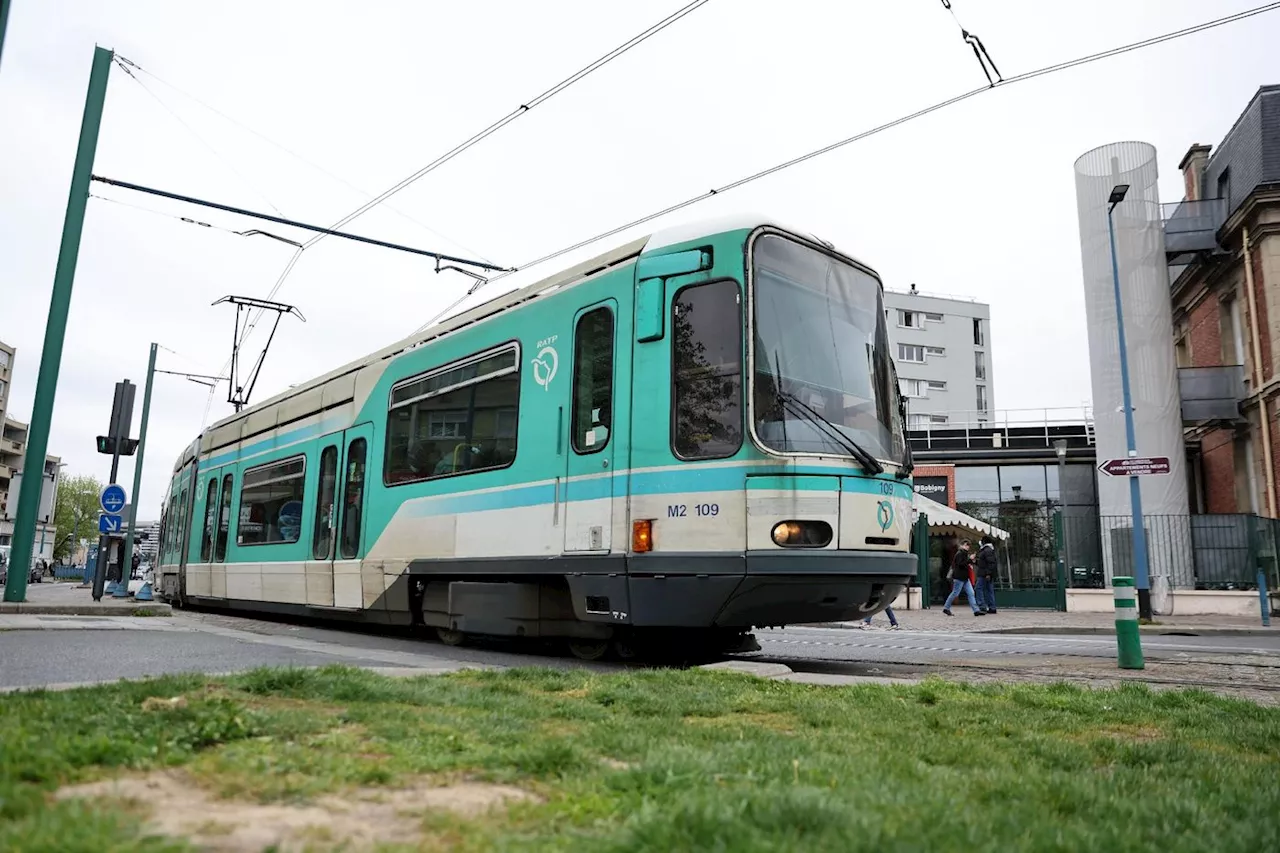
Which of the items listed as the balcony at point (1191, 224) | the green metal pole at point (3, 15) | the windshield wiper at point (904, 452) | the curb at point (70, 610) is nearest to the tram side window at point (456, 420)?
the windshield wiper at point (904, 452)

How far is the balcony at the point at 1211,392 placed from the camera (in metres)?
25.8

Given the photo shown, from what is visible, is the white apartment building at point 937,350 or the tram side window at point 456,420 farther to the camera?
the white apartment building at point 937,350

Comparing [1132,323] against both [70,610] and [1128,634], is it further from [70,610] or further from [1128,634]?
[70,610]

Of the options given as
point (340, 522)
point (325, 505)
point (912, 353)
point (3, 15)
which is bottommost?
point (340, 522)

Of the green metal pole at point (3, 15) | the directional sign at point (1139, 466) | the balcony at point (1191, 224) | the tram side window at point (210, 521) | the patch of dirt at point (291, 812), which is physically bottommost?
the patch of dirt at point (291, 812)

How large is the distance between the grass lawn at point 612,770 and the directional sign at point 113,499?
18.4 m

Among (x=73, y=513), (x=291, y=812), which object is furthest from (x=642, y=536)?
(x=73, y=513)

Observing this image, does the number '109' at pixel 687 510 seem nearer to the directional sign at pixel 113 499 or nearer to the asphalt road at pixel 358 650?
the asphalt road at pixel 358 650

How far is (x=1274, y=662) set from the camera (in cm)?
1014

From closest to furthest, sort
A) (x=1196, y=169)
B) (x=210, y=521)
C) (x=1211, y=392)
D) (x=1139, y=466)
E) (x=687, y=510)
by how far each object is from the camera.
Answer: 1. (x=687, y=510)
2. (x=1139, y=466)
3. (x=210, y=521)
4. (x=1211, y=392)
5. (x=1196, y=169)

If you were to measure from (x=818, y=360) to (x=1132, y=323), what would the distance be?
21.7 m

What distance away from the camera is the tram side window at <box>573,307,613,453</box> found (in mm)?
8227

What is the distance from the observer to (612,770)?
3.29 m

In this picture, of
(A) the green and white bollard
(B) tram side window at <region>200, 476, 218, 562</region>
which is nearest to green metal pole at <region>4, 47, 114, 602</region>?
(B) tram side window at <region>200, 476, 218, 562</region>
